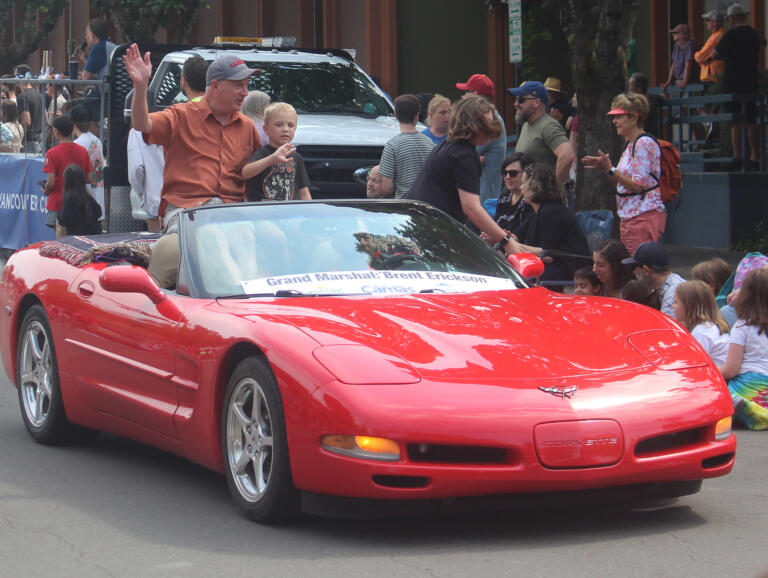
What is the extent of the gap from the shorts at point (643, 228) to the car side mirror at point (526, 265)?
419 centimetres

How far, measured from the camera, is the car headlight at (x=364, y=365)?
527 centimetres

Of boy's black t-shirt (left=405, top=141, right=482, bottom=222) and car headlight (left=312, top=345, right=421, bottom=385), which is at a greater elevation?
boy's black t-shirt (left=405, top=141, right=482, bottom=222)

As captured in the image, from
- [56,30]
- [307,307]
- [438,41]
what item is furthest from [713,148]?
[56,30]

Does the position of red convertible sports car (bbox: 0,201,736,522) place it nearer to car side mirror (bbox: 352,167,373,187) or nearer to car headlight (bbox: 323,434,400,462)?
car headlight (bbox: 323,434,400,462)

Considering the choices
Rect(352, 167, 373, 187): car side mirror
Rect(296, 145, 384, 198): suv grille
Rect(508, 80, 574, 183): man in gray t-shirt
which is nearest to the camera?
Rect(508, 80, 574, 183): man in gray t-shirt

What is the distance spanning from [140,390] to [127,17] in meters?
21.3

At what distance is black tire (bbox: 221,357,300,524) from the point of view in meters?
5.44

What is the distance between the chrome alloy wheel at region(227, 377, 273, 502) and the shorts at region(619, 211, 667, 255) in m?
5.90

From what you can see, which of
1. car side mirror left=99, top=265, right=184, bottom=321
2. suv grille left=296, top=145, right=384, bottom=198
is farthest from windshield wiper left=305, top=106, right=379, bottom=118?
car side mirror left=99, top=265, right=184, bottom=321

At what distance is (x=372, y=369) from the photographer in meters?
5.32

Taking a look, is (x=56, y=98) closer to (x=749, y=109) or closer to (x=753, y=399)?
(x=749, y=109)

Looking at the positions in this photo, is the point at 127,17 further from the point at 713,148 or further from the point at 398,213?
the point at 398,213

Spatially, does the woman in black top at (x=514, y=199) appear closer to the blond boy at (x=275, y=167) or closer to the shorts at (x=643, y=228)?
the shorts at (x=643, y=228)

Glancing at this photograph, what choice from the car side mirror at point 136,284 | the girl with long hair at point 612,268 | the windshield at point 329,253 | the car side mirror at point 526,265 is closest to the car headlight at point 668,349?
the windshield at point 329,253
